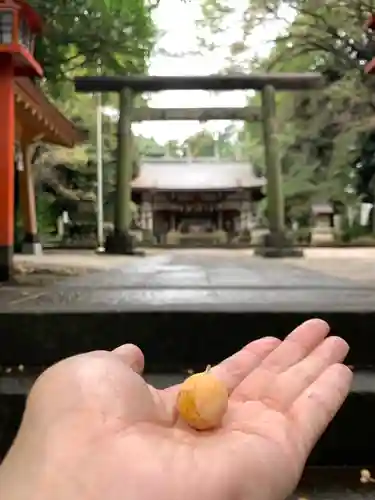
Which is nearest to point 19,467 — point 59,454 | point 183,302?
point 59,454

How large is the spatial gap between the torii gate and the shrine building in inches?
368

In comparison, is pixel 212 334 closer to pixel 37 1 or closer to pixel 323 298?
pixel 323 298

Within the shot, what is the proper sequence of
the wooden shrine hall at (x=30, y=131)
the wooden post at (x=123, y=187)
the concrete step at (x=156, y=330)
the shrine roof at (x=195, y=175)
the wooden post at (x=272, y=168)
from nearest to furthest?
the concrete step at (x=156, y=330)
the wooden shrine hall at (x=30, y=131)
the wooden post at (x=272, y=168)
the wooden post at (x=123, y=187)
the shrine roof at (x=195, y=175)

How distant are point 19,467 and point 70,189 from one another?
579 inches

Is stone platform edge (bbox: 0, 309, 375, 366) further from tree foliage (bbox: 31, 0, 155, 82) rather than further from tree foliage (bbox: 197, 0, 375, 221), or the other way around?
tree foliage (bbox: 197, 0, 375, 221)

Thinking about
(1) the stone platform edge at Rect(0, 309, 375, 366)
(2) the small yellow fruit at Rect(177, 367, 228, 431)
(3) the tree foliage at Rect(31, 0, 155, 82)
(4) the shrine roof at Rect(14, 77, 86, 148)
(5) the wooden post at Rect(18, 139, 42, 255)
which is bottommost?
(1) the stone platform edge at Rect(0, 309, 375, 366)

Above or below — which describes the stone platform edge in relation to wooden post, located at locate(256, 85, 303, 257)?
below

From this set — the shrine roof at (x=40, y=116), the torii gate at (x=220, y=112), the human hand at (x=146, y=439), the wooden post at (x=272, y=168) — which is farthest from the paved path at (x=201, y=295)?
the wooden post at (x=272, y=168)

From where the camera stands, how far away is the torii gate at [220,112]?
8.06 meters

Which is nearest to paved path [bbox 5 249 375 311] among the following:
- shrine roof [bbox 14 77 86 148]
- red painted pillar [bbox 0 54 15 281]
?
red painted pillar [bbox 0 54 15 281]

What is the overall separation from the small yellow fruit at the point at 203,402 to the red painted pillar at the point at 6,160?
3341 millimetres

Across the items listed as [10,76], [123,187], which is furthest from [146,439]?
[123,187]

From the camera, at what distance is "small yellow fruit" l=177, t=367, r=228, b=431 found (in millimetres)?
977

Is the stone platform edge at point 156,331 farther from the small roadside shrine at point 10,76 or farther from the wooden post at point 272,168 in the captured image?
the wooden post at point 272,168
